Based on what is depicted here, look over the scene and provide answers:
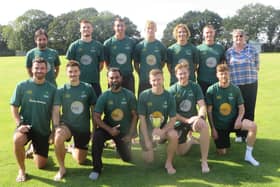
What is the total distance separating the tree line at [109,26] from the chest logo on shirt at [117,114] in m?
84.1

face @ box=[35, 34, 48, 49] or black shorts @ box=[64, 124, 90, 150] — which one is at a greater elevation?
face @ box=[35, 34, 48, 49]

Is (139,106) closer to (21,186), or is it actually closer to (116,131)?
(116,131)

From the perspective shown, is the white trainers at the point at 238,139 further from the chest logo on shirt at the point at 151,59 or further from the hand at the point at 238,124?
the chest logo on shirt at the point at 151,59

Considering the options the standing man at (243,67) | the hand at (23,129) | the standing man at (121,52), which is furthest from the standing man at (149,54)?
the hand at (23,129)

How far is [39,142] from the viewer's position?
6801mm

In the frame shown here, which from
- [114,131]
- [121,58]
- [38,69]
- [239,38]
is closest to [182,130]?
[114,131]

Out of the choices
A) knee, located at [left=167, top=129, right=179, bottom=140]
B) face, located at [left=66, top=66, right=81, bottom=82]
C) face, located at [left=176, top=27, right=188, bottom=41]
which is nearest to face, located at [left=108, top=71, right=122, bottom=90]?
face, located at [left=66, top=66, right=81, bottom=82]

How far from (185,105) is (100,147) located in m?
1.80

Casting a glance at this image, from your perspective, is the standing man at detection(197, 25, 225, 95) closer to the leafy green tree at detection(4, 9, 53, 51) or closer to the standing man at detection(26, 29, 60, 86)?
the standing man at detection(26, 29, 60, 86)

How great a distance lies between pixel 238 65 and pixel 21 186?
491cm

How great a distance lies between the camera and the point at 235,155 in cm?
750

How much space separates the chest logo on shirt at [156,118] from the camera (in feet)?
22.8

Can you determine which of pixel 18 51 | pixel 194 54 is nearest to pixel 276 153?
pixel 194 54

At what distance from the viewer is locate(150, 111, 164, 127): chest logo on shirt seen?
6941 millimetres
